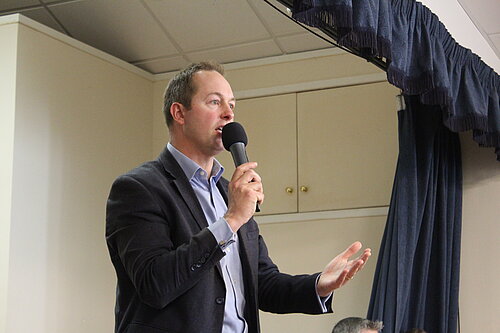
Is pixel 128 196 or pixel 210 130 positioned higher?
pixel 210 130

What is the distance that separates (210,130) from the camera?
200 cm

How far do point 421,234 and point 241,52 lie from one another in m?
1.52

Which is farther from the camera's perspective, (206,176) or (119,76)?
(119,76)

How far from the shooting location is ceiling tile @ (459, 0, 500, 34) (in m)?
3.90

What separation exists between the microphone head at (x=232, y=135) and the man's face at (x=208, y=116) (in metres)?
0.05

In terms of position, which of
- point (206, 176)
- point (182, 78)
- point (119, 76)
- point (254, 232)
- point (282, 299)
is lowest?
point (282, 299)

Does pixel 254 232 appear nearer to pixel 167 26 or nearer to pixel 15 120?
pixel 15 120

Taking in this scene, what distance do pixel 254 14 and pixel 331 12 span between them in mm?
2087

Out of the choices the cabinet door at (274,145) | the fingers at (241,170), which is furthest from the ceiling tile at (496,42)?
the fingers at (241,170)

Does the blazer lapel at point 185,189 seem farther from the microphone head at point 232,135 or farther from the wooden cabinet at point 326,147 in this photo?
the wooden cabinet at point 326,147

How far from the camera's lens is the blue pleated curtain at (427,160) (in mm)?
3006

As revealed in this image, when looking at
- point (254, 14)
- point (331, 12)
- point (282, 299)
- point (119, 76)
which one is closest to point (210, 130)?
point (282, 299)

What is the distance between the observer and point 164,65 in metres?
4.96

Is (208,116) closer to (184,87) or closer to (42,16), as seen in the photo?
(184,87)
